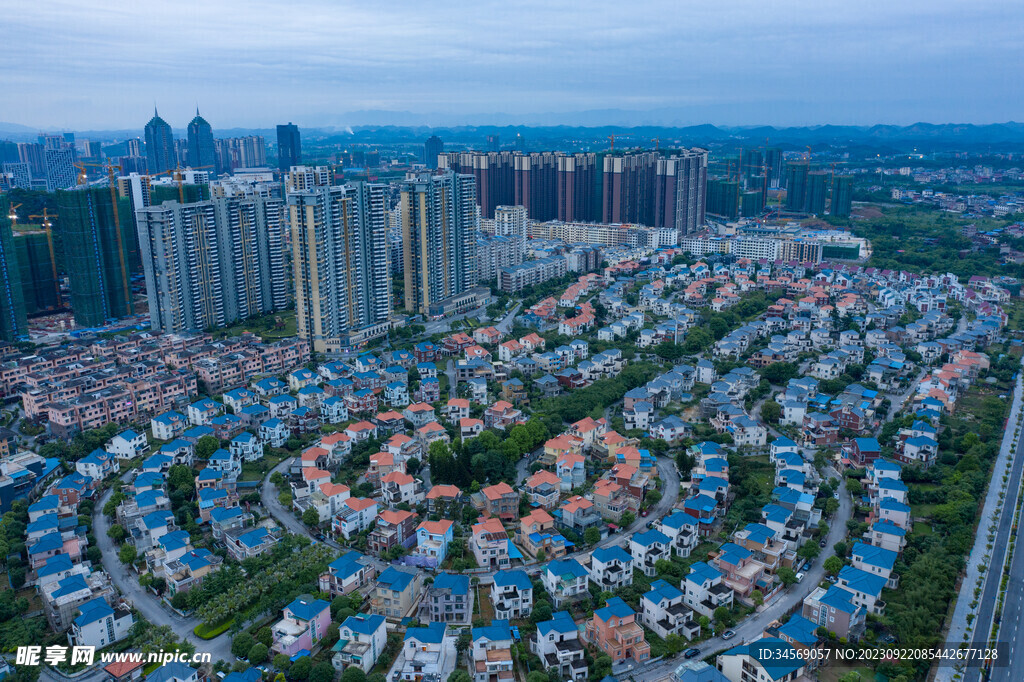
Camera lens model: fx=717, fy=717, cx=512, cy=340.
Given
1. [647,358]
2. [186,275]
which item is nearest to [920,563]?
[647,358]

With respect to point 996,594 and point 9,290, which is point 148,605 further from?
point 9,290

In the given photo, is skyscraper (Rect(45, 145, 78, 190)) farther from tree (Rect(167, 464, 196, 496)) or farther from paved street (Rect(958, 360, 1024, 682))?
paved street (Rect(958, 360, 1024, 682))

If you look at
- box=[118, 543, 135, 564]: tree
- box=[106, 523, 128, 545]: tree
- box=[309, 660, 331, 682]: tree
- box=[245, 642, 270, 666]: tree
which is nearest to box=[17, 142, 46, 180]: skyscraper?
box=[106, 523, 128, 545]: tree

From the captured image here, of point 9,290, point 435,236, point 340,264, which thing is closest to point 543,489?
point 340,264

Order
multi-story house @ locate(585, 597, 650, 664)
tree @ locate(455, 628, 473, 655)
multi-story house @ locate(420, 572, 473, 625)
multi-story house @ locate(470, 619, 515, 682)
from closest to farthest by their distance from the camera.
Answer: multi-story house @ locate(470, 619, 515, 682) < multi-story house @ locate(585, 597, 650, 664) < tree @ locate(455, 628, 473, 655) < multi-story house @ locate(420, 572, 473, 625)

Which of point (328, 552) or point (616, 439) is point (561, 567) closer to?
point (328, 552)

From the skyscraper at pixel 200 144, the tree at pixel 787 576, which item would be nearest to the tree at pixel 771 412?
the tree at pixel 787 576
